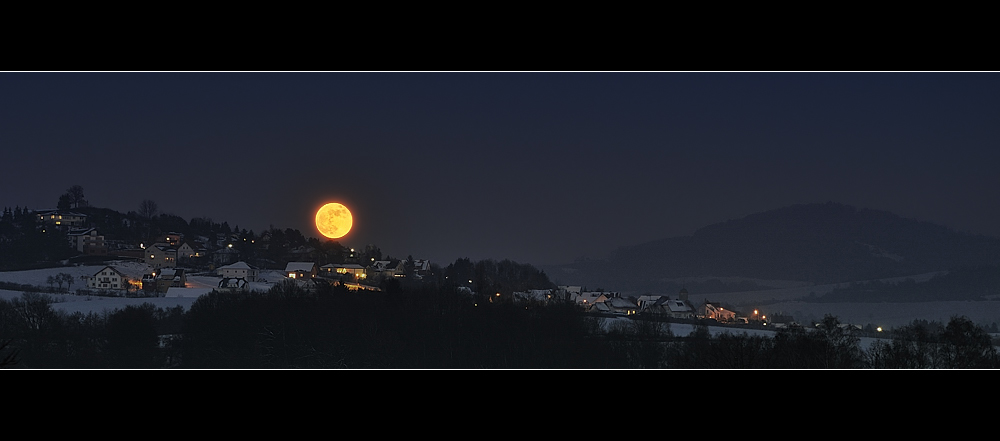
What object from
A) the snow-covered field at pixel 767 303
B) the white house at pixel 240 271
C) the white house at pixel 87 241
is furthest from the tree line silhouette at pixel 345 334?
the white house at pixel 87 241

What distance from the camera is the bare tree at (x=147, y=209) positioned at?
70.2ft

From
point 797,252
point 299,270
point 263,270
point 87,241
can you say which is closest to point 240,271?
point 263,270

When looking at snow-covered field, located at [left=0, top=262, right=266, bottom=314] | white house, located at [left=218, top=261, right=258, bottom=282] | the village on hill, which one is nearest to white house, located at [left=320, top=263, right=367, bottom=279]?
the village on hill

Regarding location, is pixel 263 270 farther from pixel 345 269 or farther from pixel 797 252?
pixel 797 252

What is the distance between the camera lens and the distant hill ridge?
17719mm

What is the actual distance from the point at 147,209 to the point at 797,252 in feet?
60.7

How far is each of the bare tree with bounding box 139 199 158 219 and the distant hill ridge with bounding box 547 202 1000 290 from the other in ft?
40.9

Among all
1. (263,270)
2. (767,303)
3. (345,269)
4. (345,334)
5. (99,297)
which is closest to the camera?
(345,334)

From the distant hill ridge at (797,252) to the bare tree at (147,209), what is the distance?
491 inches

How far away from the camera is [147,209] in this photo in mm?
21453

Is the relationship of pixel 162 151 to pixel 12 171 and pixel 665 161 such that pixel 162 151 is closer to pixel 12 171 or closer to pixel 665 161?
pixel 12 171

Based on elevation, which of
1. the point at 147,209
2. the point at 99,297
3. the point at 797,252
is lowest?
the point at 99,297

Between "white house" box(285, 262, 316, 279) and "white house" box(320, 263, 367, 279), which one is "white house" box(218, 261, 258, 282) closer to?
"white house" box(285, 262, 316, 279)
